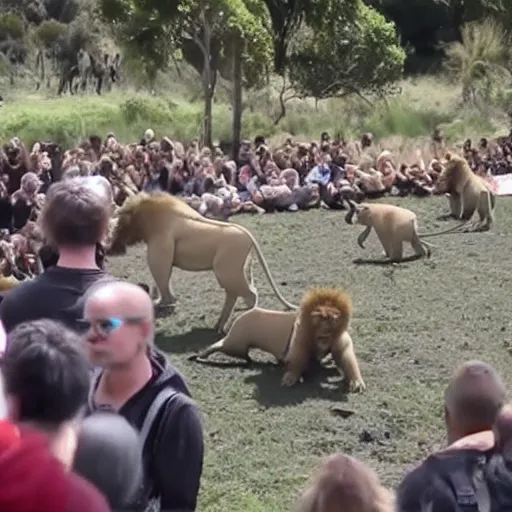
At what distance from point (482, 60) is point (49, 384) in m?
26.8

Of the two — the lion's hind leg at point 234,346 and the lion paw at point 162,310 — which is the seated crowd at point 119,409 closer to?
the lion's hind leg at point 234,346

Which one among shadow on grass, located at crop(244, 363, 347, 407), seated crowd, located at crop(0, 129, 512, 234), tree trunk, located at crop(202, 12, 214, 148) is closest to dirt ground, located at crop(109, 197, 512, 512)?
shadow on grass, located at crop(244, 363, 347, 407)

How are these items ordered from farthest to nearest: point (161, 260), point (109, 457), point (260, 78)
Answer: point (260, 78)
point (161, 260)
point (109, 457)

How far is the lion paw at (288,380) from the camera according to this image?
25.1 feet

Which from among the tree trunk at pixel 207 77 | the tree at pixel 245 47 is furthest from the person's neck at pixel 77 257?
the tree trunk at pixel 207 77

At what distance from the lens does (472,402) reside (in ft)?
10.5

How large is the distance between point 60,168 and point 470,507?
39.9 ft

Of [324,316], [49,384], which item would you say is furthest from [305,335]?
[49,384]

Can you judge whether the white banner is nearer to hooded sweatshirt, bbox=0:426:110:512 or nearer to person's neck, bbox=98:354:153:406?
person's neck, bbox=98:354:153:406

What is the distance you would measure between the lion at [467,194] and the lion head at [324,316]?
22.5 ft

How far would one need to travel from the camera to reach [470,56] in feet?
93.9

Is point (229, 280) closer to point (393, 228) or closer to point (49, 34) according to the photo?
point (393, 228)

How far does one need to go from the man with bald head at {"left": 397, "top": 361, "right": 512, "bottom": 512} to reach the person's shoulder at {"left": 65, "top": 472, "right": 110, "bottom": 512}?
110 centimetres

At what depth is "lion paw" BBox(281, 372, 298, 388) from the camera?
7.66 metres
